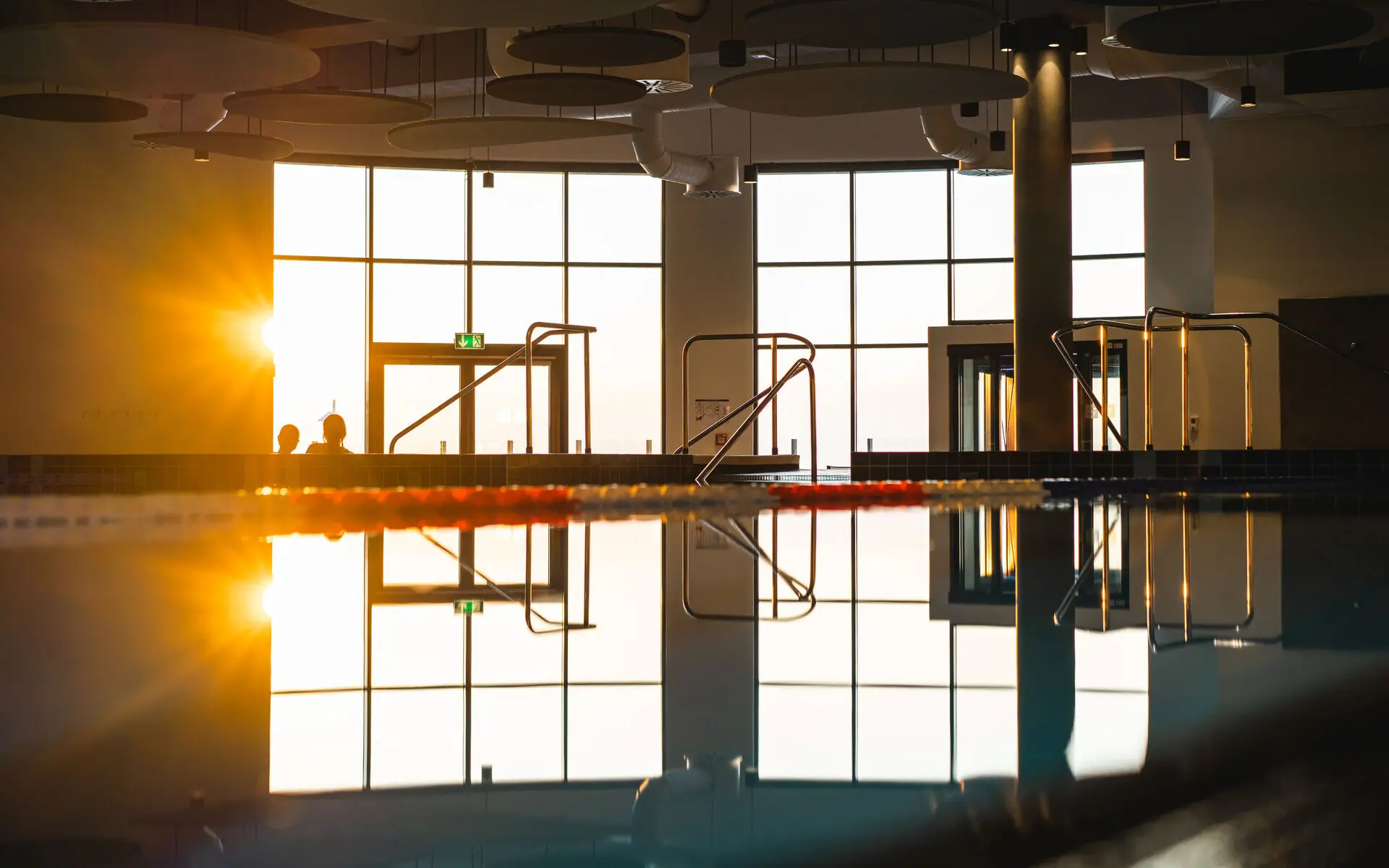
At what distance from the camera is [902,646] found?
4.38ft

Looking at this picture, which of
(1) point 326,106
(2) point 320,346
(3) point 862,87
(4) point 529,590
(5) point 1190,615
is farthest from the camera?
(2) point 320,346

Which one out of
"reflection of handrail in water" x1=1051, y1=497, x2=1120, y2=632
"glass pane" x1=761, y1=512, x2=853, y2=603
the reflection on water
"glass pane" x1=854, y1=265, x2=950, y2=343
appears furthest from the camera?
"glass pane" x1=854, y1=265, x2=950, y2=343

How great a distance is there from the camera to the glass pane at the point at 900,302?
685 inches

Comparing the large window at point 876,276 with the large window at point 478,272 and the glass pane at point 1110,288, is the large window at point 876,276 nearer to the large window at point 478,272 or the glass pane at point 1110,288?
the glass pane at point 1110,288

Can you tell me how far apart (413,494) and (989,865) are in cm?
489

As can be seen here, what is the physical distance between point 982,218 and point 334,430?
10.6 m

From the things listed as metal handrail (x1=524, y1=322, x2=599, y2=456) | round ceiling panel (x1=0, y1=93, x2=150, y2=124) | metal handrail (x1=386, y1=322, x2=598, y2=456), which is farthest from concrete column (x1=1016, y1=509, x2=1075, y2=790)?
round ceiling panel (x1=0, y1=93, x2=150, y2=124)

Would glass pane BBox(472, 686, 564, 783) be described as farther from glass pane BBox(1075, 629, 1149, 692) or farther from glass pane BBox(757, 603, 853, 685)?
glass pane BBox(1075, 629, 1149, 692)

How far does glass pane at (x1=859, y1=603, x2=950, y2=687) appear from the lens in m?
1.10

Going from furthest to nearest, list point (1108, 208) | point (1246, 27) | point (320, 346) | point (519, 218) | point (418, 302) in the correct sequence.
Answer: point (519, 218), point (418, 302), point (320, 346), point (1108, 208), point (1246, 27)

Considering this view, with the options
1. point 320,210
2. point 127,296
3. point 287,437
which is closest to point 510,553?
point 287,437

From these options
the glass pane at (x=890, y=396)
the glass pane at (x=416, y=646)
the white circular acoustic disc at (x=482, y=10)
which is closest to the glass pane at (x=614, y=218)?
the glass pane at (x=890, y=396)

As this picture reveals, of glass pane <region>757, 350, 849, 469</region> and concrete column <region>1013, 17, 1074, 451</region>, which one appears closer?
concrete column <region>1013, 17, 1074, 451</region>

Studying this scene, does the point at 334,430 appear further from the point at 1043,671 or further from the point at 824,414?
the point at 824,414
